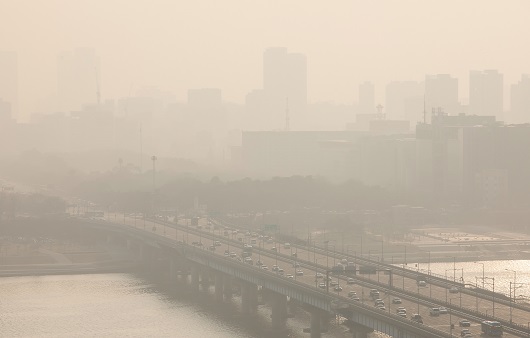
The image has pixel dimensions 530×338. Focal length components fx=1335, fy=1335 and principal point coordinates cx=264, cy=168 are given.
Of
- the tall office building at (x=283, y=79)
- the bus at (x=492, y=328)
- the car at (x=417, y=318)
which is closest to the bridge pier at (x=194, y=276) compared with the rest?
the car at (x=417, y=318)

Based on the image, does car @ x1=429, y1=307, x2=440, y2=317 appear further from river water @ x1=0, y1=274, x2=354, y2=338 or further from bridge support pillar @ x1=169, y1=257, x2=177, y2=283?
bridge support pillar @ x1=169, y1=257, x2=177, y2=283

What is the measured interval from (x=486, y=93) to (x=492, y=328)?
84911mm

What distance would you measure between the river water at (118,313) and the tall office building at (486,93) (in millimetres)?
68342

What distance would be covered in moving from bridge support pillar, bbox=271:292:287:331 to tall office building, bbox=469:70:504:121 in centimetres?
7382

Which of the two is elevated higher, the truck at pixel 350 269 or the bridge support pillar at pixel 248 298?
the truck at pixel 350 269

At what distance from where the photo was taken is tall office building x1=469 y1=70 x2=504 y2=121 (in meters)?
106

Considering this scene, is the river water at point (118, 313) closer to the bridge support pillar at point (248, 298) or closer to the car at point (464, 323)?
the bridge support pillar at point (248, 298)

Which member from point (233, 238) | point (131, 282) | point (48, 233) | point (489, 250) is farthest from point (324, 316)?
point (48, 233)

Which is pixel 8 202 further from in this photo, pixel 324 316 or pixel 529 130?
pixel 324 316

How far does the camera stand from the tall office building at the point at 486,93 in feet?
348

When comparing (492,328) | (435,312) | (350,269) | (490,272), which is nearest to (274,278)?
(350,269)

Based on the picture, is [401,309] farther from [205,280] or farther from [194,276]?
[194,276]

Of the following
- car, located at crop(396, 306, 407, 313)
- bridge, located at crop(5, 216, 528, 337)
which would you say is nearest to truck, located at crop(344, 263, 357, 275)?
bridge, located at crop(5, 216, 528, 337)

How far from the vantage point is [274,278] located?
32.8 m
